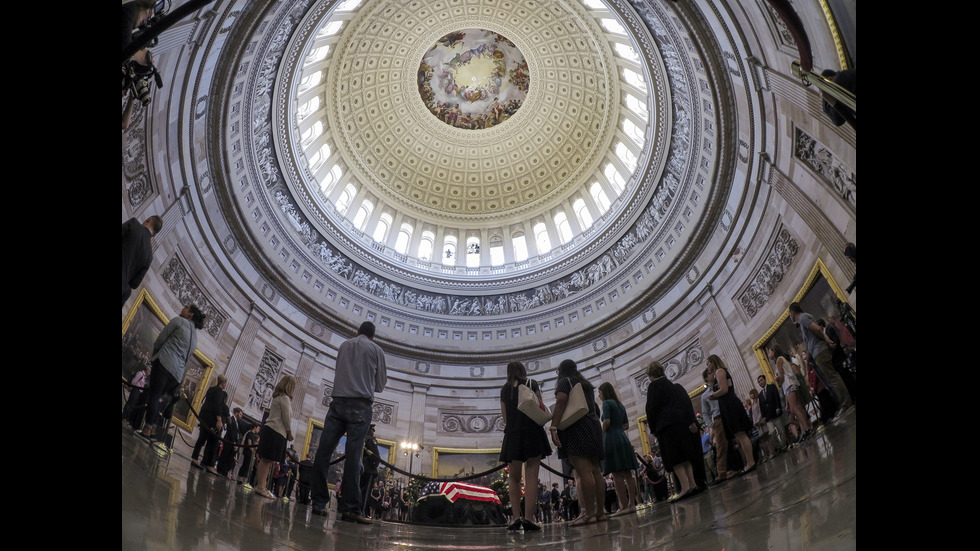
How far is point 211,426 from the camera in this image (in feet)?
36.2

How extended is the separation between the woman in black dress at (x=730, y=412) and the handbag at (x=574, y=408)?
3.49 metres

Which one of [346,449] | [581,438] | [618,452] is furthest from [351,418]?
[618,452]

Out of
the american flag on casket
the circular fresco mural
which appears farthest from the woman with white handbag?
the circular fresco mural

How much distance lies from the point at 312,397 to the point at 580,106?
18227mm

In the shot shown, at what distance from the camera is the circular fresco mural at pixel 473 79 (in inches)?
1103

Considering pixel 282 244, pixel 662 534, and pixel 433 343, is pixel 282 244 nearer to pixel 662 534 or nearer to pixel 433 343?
pixel 433 343

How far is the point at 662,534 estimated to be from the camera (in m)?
3.93

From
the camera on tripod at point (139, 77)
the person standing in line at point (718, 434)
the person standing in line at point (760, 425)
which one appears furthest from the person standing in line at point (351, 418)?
the person standing in line at point (760, 425)

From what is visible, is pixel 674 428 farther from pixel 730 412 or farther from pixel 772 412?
pixel 772 412

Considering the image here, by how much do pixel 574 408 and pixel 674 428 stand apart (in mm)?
2262

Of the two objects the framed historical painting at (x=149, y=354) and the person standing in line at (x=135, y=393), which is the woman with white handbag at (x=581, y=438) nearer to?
the person standing in line at (x=135, y=393)

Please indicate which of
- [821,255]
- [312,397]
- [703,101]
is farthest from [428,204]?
[821,255]

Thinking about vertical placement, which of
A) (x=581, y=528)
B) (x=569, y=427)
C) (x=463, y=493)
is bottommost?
(x=581, y=528)

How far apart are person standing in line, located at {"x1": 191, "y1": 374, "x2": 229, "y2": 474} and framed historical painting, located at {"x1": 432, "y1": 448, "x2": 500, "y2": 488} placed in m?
9.68
